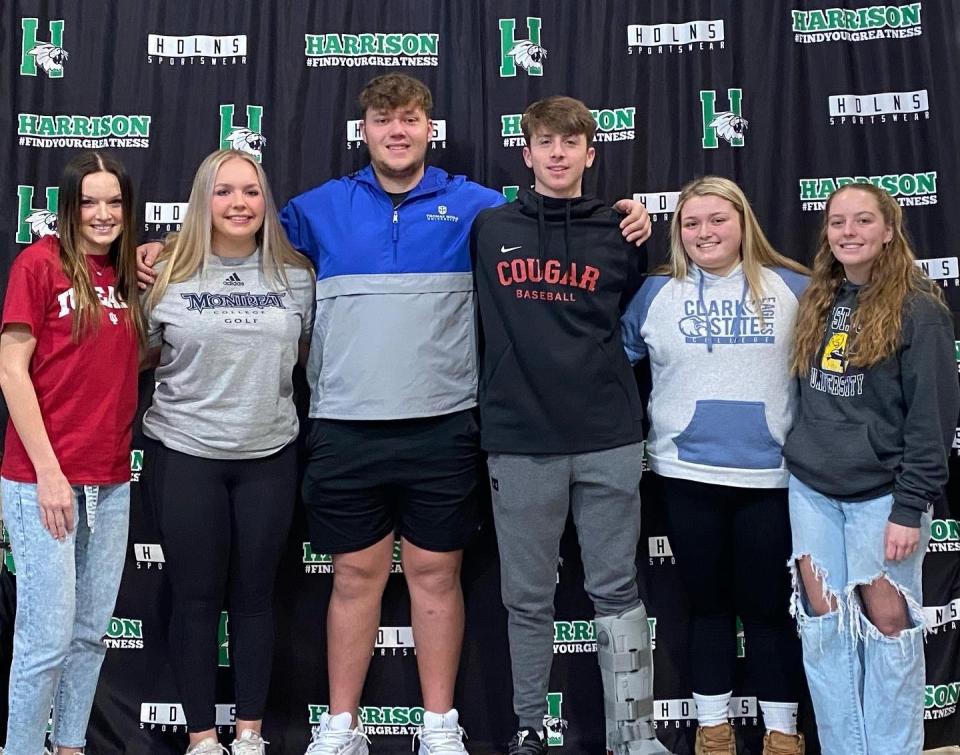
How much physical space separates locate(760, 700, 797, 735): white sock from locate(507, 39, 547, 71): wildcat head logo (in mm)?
1935

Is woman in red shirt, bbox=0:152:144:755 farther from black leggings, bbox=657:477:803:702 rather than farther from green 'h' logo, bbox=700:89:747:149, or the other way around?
green 'h' logo, bbox=700:89:747:149

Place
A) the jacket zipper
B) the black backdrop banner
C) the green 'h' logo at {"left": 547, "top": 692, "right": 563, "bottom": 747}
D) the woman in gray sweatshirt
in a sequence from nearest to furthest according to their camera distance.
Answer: the woman in gray sweatshirt, the jacket zipper, the green 'h' logo at {"left": 547, "top": 692, "right": 563, "bottom": 747}, the black backdrop banner

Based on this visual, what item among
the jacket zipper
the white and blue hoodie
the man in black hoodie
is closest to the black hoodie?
the man in black hoodie

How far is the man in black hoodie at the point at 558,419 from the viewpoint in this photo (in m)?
2.18

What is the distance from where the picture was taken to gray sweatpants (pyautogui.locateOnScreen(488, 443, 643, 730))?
7.17 feet

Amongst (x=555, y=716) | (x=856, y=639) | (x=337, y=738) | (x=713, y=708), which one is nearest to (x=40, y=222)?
(x=337, y=738)

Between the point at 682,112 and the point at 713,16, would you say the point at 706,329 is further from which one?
the point at 713,16

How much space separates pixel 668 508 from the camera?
2305 mm

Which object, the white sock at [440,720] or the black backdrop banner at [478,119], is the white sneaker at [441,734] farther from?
the black backdrop banner at [478,119]

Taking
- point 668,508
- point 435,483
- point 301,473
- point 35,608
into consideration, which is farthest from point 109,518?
point 668,508

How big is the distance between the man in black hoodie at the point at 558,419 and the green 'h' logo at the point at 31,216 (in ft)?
4.46

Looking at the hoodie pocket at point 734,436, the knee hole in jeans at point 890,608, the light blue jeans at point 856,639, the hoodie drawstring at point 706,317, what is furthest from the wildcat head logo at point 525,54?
the knee hole in jeans at point 890,608

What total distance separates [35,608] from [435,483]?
977mm

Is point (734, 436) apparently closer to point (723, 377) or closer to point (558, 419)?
point (723, 377)
